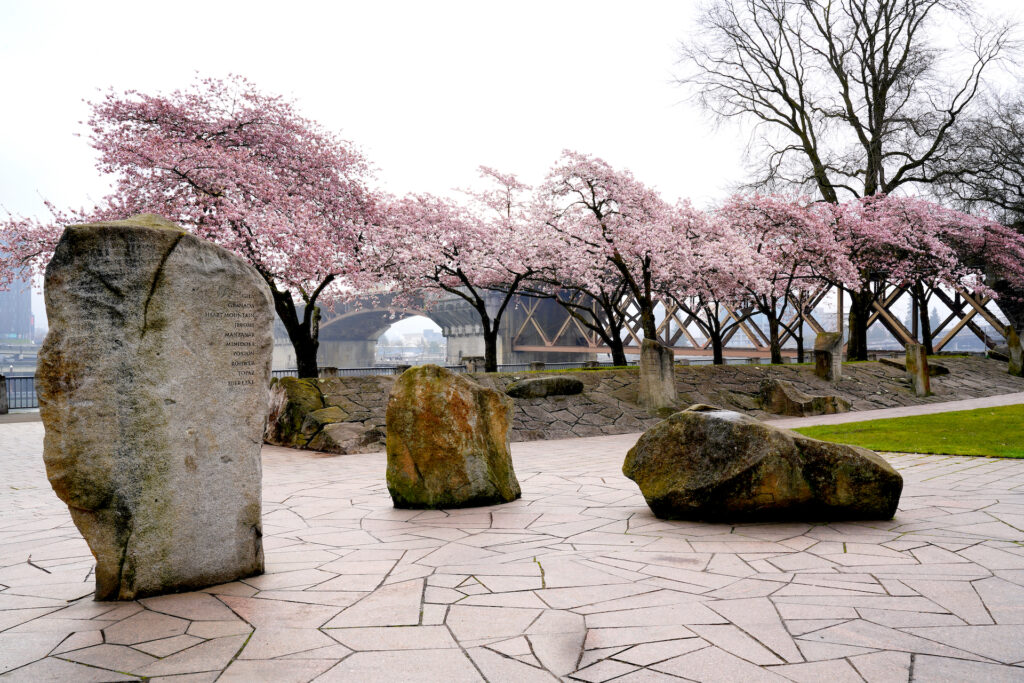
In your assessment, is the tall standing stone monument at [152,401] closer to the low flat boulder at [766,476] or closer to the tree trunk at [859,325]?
the low flat boulder at [766,476]

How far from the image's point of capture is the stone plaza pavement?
9.46 feet

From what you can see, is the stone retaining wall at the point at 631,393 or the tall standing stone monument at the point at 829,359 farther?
the tall standing stone monument at the point at 829,359

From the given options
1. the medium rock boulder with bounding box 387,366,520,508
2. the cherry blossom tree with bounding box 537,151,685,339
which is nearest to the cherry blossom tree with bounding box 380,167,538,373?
the cherry blossom tree with bounding box 537,151,685,339

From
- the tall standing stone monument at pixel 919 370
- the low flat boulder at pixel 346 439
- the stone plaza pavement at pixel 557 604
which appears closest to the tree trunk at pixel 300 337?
the low flat boulder at pixel 346 439

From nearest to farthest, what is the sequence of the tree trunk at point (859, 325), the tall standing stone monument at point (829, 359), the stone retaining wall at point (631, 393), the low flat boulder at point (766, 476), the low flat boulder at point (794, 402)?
the low flat boulder at point (766, 476) → the stone retaining wall at point (631, 393) → the low flat boulder at point (794, 402) → the tall standing stone monument at point (829, 359) → the tree trunk at point (859, 325)

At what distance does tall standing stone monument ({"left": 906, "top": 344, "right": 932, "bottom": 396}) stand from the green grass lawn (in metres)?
6.97

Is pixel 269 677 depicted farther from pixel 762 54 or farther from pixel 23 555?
A: pixel 762 54

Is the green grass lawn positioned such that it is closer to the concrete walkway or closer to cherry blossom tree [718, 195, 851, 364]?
the concrete walkway

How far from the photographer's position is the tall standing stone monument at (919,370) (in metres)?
20.9

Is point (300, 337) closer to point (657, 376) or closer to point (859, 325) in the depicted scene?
point (657, 376)

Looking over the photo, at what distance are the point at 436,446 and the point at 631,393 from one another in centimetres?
1128

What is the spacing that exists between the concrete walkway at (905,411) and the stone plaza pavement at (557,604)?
8.91 metres

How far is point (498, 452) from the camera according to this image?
6805 millimetres

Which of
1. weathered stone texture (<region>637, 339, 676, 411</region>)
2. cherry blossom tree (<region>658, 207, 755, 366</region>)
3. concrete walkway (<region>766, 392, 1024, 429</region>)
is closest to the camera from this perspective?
concrete walkway (<region>766, 392, 1024, 429</region>)
